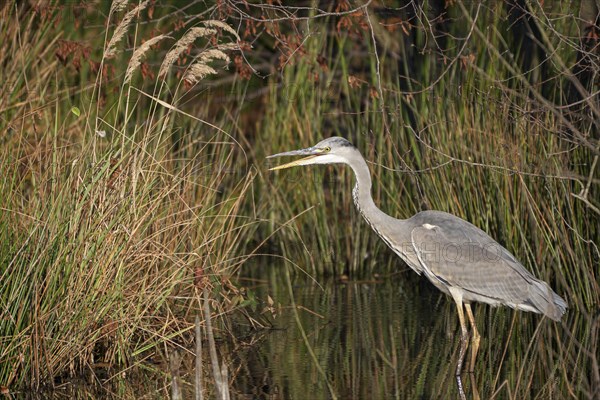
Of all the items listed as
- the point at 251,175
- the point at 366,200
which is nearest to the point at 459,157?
the point at 366,200

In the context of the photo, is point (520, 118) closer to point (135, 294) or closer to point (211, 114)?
point (135, 294)

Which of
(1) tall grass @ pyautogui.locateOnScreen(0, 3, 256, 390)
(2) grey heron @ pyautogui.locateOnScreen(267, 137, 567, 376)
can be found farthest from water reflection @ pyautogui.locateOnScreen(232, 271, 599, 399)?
(1) tall grass @ pyautogui.locateOnScreen(0, 3, 256, 390)

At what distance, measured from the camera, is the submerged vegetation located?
5.18 meters

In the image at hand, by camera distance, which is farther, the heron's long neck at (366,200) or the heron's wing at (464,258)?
the heron's long neck at (366,200)

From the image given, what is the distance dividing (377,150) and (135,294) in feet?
10.6

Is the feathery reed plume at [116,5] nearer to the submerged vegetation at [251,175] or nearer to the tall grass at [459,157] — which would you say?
the submerged vegetation at [251,175]

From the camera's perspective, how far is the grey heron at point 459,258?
6.05m

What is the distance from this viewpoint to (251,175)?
7.20m

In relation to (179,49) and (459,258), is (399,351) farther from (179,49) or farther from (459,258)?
(179,49)

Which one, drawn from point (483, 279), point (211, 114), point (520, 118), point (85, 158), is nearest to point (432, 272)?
point (483, 279)

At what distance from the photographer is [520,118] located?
21.7 feet

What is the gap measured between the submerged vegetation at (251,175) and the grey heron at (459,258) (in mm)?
335

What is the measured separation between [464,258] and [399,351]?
79cm

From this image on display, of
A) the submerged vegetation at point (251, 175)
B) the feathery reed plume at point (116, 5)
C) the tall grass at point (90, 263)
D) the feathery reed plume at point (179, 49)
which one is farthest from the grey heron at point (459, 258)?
the feathery reed plume at point (116, 5)
